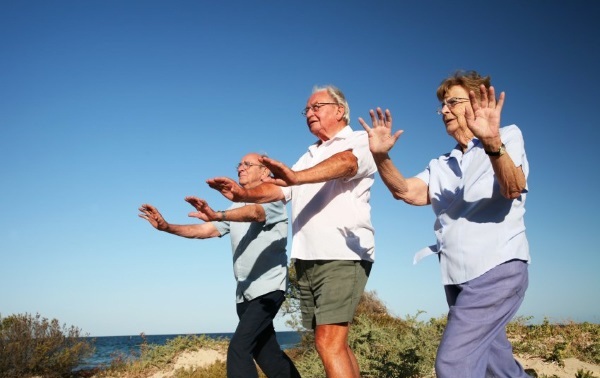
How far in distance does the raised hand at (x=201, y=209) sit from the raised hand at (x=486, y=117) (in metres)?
2.11

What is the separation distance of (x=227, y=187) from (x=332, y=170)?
2.39 feet

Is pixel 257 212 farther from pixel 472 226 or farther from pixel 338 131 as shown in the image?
pixel 472 226

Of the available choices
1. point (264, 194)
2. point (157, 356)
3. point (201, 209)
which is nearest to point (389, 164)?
point (264, 194)

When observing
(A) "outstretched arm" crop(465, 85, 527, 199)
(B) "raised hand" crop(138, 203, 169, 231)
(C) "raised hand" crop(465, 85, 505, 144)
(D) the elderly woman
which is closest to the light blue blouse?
(D) the elderly woman

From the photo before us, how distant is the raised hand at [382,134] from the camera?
9.94 ft

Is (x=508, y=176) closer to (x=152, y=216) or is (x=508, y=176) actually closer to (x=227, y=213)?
(x=227, y=213)

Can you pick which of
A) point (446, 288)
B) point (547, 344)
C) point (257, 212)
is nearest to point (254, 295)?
point (257, 212)

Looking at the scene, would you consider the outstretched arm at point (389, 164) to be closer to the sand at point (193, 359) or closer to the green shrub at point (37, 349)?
the sand at point (193, 359)

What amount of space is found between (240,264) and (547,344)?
4.36m

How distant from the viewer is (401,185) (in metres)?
3.25

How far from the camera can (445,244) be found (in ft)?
Answer: 9.29

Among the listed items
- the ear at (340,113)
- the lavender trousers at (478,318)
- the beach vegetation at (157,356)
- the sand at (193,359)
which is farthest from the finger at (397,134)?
the beach vegetation at (157,356)

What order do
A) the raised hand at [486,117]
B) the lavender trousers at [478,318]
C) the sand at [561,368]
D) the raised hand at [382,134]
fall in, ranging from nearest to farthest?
the raised hand at [486,117], the lavender trousers at [478,318], the raised hand at [382,134], the sand at [561,368]

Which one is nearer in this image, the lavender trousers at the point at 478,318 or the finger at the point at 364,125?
the lavender trousers at the point at 478,318
